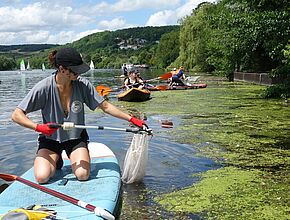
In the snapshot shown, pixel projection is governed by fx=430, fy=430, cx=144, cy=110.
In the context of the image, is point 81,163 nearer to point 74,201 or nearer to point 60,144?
point 60,144

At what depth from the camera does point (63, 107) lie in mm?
5598

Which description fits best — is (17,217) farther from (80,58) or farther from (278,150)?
(278,150)

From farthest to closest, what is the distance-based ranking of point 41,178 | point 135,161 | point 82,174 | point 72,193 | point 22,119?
1. point 135,161
2. point 82,174
3. point 41,178
4. point 22,119
5. point 72,193

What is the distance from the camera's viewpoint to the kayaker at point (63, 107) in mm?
5340

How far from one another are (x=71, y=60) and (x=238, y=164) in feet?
12.4

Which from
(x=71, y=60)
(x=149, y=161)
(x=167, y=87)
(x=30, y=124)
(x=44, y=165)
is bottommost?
(x=149, y=161)

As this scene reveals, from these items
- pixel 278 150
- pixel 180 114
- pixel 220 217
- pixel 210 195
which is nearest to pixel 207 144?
pixel 278 150

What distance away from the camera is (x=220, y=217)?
5211mm

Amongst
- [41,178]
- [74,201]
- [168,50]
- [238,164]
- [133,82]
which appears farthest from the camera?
[168,50]

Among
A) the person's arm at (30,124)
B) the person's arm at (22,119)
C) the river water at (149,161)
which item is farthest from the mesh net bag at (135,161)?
the person's arm at (22,119)

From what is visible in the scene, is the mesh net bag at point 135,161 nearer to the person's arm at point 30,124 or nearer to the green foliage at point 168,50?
the person's arm at point 30,124

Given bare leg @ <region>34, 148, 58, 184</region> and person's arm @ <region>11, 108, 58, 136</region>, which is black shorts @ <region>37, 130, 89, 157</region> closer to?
bare leg @ <region>34, 148, 58, 184</region>

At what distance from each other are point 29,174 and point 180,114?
9169 mm

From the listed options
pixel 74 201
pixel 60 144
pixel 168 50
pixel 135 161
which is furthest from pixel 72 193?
pixel 168 50
